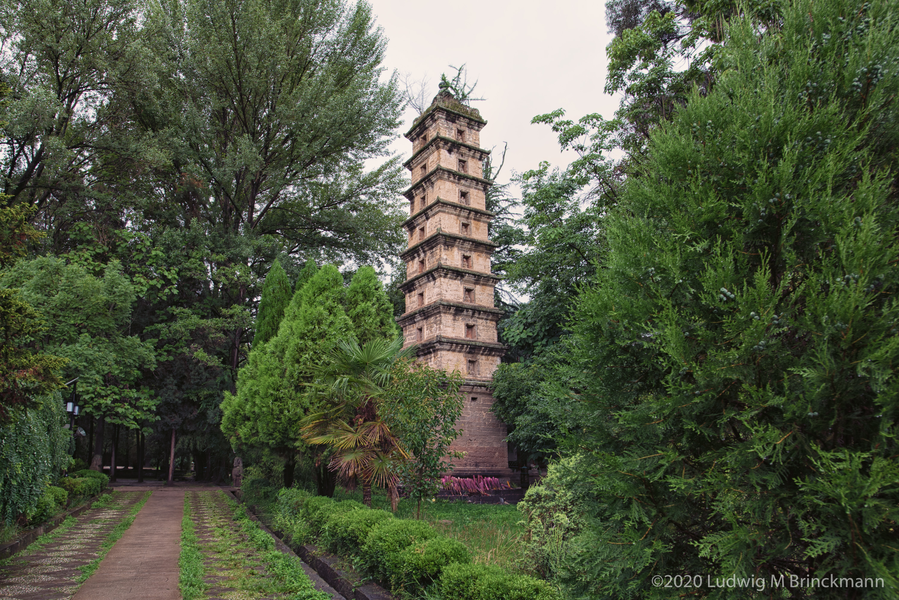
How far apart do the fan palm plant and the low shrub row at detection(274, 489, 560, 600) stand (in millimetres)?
787

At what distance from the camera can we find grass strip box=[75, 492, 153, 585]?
26.2 feet

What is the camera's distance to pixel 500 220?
3338cm

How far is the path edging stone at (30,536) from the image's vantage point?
28.1 feet

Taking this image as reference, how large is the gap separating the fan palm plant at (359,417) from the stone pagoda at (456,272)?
385 inches

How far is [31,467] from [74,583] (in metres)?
2.77

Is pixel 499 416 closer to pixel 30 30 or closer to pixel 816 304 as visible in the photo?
pixel 816 304

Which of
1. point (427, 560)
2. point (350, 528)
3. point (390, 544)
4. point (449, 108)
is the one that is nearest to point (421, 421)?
point (350, 528)

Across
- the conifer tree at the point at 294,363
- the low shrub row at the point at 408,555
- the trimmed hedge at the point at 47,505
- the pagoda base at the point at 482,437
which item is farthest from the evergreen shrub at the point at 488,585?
the pagoda base at the point at 482,437

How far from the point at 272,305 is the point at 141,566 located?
33.6 ft

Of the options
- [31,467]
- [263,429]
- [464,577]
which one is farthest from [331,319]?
[464,577]

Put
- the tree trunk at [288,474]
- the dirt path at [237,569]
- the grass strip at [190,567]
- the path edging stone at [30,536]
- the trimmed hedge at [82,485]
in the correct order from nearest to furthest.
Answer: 1. the grass strip at [190,567]
2. the dirt path at [237,569]
3. the path edging stone at [30,536]
4. the trimmed hedge at [82,485]
5. the tree trunk at [288,474]

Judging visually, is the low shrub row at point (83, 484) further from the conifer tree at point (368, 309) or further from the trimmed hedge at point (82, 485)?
the conifer tree at point (368, 309)

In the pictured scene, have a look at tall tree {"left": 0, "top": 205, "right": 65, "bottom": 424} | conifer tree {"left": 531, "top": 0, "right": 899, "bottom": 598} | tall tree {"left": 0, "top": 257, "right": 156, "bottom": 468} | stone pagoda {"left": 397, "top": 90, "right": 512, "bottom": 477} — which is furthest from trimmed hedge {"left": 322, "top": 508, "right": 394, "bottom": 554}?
stone pagoda {"left": 397, "top": 90, "right": 512, "bottom": 477}

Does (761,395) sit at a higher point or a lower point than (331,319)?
lower
